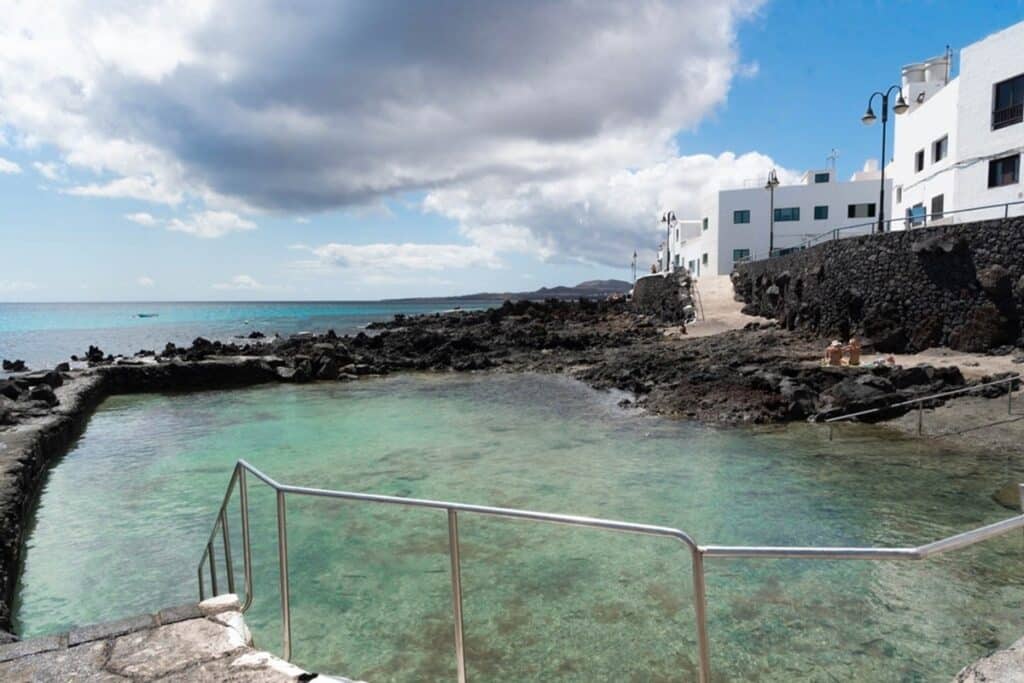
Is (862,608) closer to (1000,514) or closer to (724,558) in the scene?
(724,558)

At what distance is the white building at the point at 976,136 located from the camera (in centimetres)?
2370

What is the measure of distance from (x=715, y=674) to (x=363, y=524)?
10.7 ft

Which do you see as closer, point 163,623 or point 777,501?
point 163,623

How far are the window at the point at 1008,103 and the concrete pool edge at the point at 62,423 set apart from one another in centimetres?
3163

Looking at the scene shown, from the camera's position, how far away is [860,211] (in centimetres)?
4809

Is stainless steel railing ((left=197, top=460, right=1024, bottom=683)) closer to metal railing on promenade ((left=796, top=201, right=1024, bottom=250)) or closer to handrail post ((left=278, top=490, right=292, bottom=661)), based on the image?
handrail post ((left=278, top=490, right=292, bottom=661))

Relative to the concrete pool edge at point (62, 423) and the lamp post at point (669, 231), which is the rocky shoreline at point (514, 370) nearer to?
the concrete pool edge at point (62, 423)

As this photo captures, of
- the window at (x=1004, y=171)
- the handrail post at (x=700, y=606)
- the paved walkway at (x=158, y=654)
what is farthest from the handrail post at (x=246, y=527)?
the window at (x=1004, y=171)

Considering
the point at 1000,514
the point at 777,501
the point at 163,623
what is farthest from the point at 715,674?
the point at 1000,514

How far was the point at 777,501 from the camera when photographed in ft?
31.7

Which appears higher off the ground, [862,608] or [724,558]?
[724,558]

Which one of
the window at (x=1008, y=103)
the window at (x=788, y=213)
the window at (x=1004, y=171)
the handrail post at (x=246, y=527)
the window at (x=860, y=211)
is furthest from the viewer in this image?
the window at (x=788, y=213)

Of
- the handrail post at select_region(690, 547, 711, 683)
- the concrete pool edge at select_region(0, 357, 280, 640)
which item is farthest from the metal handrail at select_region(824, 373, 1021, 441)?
the concrete pool edge at select_region(0, 357, 280, 640)

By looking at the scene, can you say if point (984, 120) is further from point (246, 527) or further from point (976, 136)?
point (246, 527)
